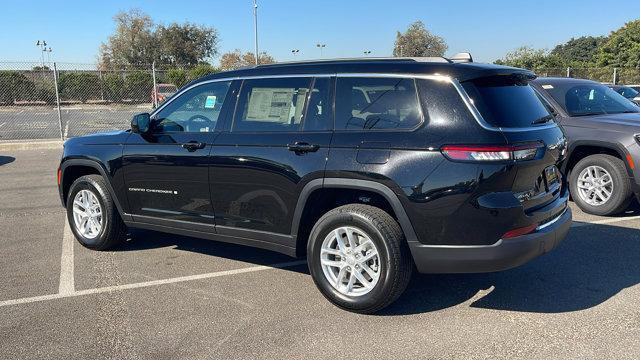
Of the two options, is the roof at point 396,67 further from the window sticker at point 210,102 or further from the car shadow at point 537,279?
the car shadow at point 537,279

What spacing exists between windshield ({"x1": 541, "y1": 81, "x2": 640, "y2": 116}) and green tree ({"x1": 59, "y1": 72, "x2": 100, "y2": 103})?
2300cm

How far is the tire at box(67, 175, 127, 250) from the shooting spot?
5.32 meters

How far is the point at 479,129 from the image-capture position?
3.44 meters

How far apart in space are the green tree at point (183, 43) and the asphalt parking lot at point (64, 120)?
29595 millimetres

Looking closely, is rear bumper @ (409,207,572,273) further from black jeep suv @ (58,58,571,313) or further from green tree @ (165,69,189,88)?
green tree @ (165,69,189,88)

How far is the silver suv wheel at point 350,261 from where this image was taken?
382 cm

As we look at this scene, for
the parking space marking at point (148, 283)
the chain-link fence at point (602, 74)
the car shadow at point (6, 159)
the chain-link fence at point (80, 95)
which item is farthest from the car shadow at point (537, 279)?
the chain-link fence at point (602, 74)

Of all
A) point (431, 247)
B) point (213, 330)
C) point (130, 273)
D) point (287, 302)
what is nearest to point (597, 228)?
point (431, 247)

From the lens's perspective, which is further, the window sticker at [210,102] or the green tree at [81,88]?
the green tree at [81,88]

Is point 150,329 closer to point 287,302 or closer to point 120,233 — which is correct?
point 287,302

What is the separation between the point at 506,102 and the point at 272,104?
177 centimetres

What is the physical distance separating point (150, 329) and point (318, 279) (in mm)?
1231

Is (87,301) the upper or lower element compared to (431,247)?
lower

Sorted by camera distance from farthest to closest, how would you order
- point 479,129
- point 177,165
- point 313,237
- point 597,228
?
point 597,228 → point 177,165 → point 313,237 → point 479,129
